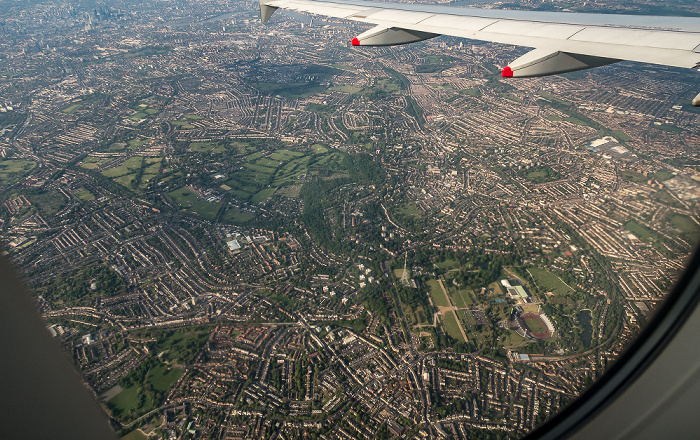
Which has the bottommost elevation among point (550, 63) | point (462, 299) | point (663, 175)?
point (462, 299)

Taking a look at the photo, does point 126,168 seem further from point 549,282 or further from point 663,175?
point 663,175

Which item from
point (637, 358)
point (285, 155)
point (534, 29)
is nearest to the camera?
point (637, 358)

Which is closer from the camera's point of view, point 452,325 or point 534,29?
point 534,29

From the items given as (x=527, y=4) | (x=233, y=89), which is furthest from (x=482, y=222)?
(x=527, y=4)

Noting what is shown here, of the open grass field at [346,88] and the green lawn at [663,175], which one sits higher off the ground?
the green lawn at [663,175]

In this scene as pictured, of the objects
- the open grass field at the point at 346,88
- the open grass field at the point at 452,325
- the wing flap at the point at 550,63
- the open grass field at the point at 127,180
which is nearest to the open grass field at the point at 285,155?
the open grass field at the point at 127,180

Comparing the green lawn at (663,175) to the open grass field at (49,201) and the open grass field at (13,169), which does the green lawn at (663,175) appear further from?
the open grass field at (13,169)

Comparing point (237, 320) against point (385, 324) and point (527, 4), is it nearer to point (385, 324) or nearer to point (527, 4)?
point (385, 324)

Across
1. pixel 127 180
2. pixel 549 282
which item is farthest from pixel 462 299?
pixel 127 180

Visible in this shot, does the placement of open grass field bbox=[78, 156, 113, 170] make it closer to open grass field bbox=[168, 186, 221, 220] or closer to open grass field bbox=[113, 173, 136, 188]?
open grass field bbox=[113, 173, 136, 188]
